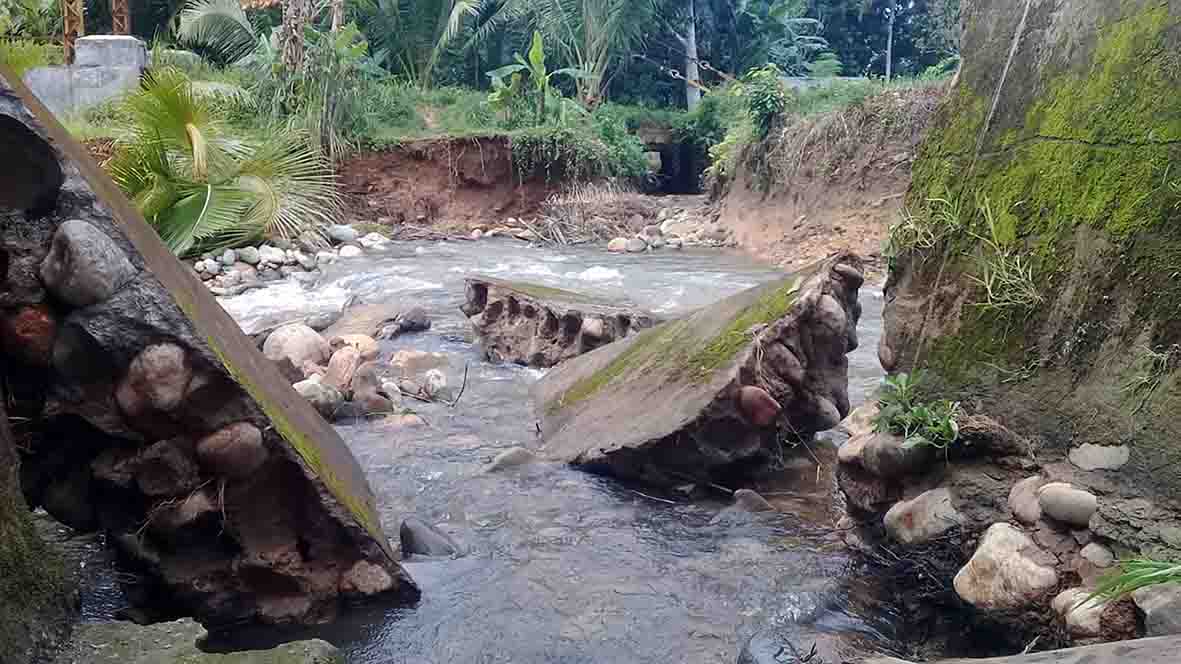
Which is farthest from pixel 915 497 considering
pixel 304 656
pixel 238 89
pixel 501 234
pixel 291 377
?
pixel 238 89

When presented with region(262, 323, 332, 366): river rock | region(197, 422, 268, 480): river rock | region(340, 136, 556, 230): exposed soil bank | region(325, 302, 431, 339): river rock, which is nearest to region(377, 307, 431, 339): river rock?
region(325, 302, 431, 339): river rock

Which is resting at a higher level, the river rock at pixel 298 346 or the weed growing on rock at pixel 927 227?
the weed growing on rock at pixel 927 227

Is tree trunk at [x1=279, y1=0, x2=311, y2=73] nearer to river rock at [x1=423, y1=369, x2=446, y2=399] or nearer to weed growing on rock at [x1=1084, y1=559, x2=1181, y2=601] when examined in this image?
river rock at [x1=423, y1=369, x2=446, y2=399]

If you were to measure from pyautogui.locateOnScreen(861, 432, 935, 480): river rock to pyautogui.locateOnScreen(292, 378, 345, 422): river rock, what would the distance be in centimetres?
326

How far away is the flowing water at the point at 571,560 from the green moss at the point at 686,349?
1.50ft

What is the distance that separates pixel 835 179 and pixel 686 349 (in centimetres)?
1067

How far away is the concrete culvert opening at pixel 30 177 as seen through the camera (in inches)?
91.7

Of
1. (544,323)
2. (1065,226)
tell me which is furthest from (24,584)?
(544,323)

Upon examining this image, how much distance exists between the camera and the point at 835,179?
14.6 meters

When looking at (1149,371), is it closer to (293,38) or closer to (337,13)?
(293,38)

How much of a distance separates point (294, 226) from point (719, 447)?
10.3 metres

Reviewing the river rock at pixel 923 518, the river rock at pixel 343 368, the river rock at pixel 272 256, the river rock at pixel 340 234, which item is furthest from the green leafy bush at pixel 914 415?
the river rock at pixel 340 234

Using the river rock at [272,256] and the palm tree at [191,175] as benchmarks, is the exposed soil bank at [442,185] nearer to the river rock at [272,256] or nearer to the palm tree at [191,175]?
the palm tree at [191,175]

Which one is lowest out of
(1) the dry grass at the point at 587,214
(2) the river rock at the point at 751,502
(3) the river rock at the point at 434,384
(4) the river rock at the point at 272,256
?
(1) the dry grass at the point at 587,214
